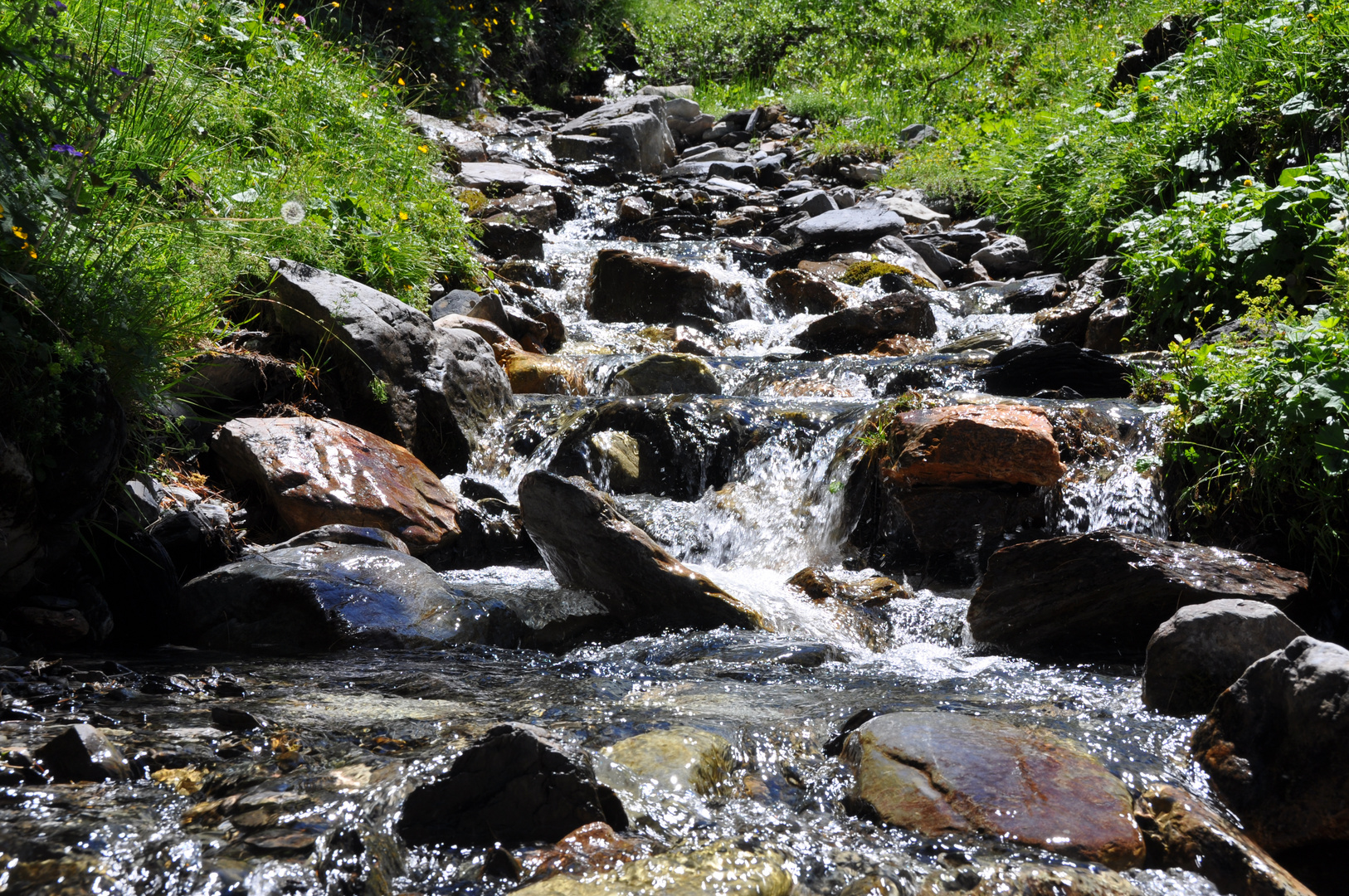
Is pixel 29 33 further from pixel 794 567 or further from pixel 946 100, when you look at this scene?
pixel 946 100

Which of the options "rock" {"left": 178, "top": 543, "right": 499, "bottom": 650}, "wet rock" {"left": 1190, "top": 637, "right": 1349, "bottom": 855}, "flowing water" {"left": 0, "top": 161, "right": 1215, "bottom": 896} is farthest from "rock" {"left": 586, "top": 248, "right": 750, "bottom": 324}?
"wet rock" {"left": 1190, "top": 637, "right": 1349, "bottom": 855}

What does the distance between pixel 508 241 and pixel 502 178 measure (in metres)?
2.11

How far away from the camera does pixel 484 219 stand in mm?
10164

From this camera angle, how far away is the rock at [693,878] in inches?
71.7

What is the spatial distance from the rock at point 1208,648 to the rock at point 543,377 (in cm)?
483

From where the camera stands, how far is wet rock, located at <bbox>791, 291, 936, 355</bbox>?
8.10 meters

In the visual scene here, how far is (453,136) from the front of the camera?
12.4 meters

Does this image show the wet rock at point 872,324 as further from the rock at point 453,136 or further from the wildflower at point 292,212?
the rock at point 453,136

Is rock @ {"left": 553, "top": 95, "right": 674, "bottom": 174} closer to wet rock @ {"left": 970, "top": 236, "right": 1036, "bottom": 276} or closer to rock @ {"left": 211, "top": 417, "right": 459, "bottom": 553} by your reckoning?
wet rock @ {"left": 970, "top": 236, "right": 1036, "bottom": 276}

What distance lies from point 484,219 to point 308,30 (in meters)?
2.51

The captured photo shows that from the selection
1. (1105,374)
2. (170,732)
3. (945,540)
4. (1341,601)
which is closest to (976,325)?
(1105,374)

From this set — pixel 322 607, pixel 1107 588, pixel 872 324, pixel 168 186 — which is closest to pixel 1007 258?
pixel 872 324

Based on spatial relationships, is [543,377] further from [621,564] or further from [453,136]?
[453,136]

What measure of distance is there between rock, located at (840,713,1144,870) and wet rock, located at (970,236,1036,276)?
7.69 m
